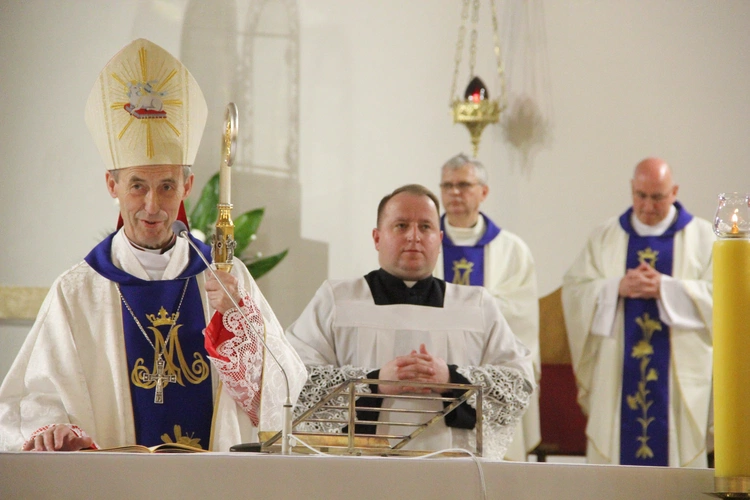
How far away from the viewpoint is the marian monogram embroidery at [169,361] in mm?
3494

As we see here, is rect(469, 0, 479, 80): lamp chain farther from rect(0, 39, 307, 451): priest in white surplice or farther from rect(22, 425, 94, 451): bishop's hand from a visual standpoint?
rect(22, 425, 94, 451): bishop's hand

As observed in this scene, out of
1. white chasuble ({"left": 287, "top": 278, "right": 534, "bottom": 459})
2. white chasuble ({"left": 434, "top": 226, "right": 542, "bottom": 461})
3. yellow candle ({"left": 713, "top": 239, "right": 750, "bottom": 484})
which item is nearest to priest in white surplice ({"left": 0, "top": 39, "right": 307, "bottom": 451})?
white chasuble ({"left": 287, "top": 278, "right": 534, "bottom": 459})

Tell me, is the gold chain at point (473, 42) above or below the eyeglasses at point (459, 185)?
above

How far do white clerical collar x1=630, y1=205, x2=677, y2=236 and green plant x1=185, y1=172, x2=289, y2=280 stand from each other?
8.35 ft

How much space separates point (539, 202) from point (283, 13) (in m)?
2.49

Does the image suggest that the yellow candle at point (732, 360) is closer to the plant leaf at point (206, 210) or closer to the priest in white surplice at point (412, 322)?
the priest in white surplice at point (412, 322)

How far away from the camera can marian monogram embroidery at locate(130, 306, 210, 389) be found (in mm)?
3494

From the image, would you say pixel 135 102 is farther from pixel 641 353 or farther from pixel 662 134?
pixel 662 134

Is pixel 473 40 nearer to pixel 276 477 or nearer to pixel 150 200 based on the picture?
pixel 150 200

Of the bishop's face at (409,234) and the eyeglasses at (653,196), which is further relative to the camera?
the eyeglasses at (653,196)

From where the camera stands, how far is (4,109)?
7.96 m

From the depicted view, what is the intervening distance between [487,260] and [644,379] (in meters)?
1.24

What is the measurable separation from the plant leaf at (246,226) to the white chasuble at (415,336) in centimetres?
366

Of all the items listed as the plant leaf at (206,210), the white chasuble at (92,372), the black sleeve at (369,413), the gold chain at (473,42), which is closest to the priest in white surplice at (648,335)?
the gold chain at (473,42)
